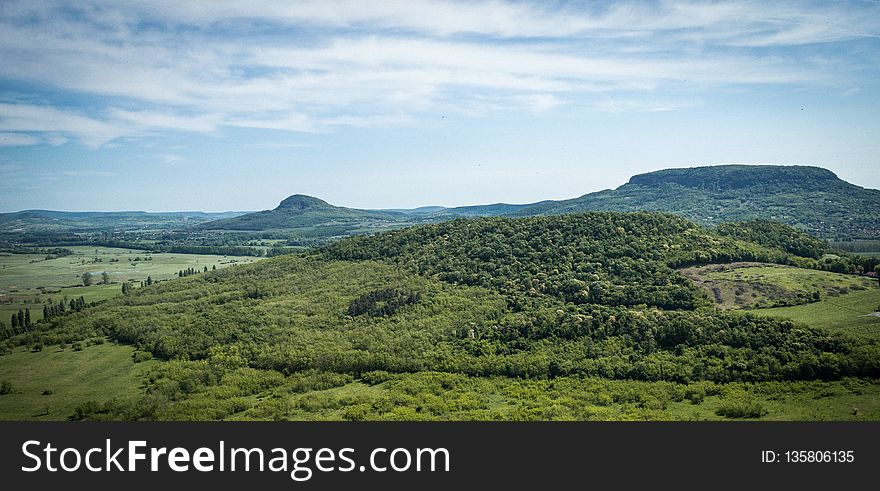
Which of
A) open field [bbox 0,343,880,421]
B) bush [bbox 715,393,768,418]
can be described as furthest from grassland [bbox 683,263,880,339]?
bush [bbox 715,393,768,418]

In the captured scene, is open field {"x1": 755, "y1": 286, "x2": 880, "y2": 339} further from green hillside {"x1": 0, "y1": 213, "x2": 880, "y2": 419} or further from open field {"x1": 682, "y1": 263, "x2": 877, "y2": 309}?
green hillside {"x1": 0, "y1": 213, "x2": 880, "y2": 419}

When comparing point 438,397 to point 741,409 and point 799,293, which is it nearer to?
point 741,409

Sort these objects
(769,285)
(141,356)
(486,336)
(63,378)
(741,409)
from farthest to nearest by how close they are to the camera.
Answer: (141,356) → (769,285) → (486,336) → (63,378) → (741,409)

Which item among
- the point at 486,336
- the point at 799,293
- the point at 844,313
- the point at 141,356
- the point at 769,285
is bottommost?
the point at 141,356

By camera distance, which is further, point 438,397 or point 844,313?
point 844,313

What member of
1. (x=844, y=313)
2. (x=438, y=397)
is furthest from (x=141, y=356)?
(x=844, y=313)
